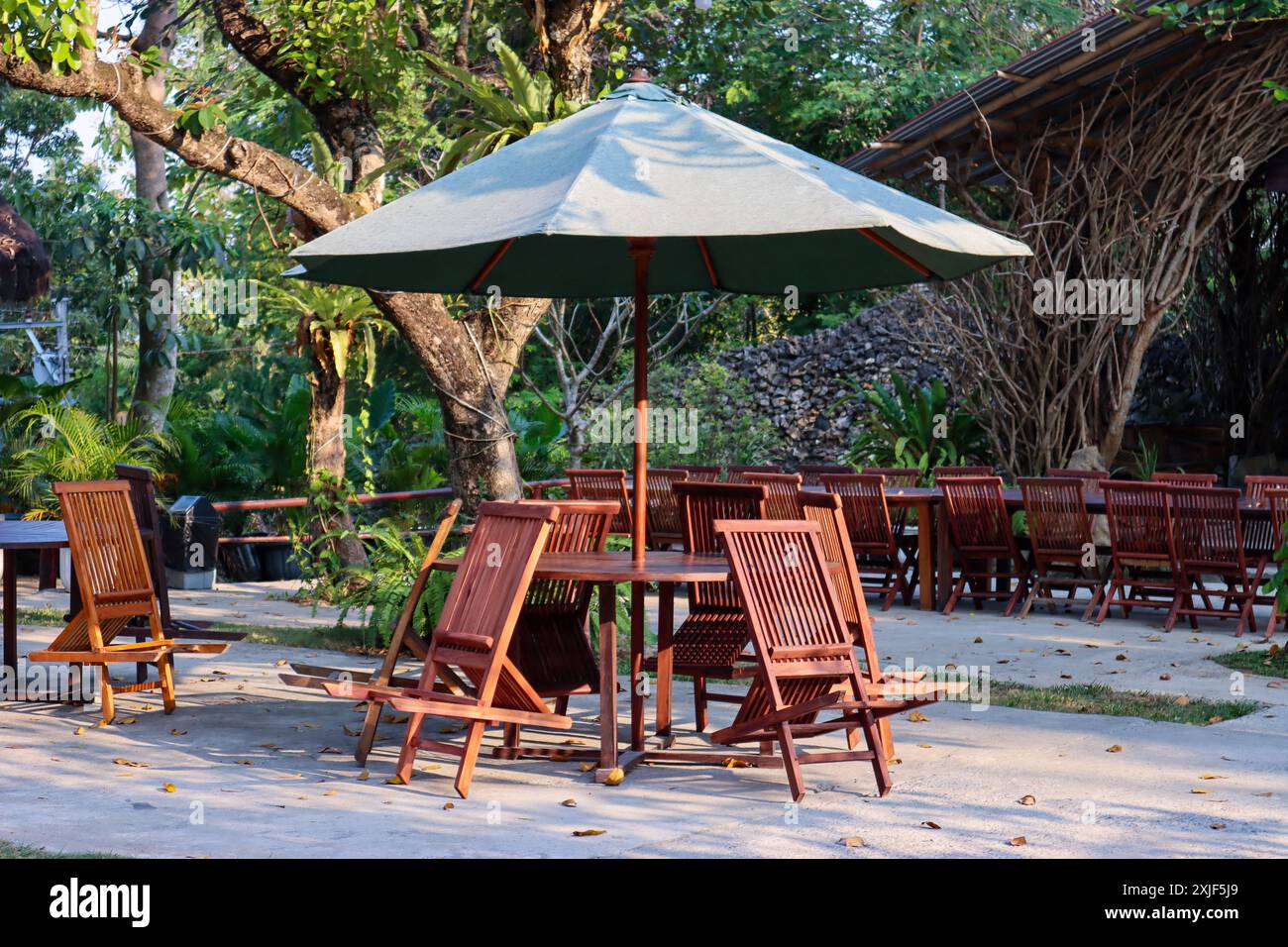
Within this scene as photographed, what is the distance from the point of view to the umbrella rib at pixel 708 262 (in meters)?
7.54

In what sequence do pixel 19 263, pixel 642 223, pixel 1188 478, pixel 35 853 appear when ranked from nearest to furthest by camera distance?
pixel 35 853, pixel 642 223, pixel 1188 478, pixel 19 263

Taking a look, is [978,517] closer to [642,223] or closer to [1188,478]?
[1188,478]

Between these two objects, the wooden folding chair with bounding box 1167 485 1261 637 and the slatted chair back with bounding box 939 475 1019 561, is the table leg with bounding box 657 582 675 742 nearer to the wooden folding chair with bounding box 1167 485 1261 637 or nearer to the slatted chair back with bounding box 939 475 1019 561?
the wooden folding chair with bounding box 1167 485 1261 637

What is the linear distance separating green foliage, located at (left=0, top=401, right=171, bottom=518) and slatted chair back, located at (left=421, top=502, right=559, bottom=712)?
823 centimetres

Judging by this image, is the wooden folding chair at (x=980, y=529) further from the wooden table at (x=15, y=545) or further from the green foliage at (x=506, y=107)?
the wooden table at (x=15, y=545)

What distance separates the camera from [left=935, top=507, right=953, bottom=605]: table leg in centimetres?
1199

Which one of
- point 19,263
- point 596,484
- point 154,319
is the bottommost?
point 596,484

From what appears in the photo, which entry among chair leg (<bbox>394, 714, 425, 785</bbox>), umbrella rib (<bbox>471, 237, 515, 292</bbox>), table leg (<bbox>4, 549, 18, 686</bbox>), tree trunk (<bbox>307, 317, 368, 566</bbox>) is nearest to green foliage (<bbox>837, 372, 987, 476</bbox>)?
tree trunk (<bbox>307, 317, 368, 566</bbox>)

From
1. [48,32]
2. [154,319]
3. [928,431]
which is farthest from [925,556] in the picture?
[154,319]

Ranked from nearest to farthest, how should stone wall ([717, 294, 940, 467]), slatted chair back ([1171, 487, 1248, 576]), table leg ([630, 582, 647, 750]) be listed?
1. table leg ([630, 582, 647, 750])
2. slatted chair back ([1171, 487, 1248, 576])
3. stone wall ([717, 294, 940, 467])

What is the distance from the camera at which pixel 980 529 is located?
1173cm

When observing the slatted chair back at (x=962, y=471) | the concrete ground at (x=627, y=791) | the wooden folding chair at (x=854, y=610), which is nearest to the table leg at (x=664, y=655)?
the concrete ground at (x=627, y=791)

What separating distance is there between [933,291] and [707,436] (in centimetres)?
385

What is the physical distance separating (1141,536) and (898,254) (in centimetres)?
491
